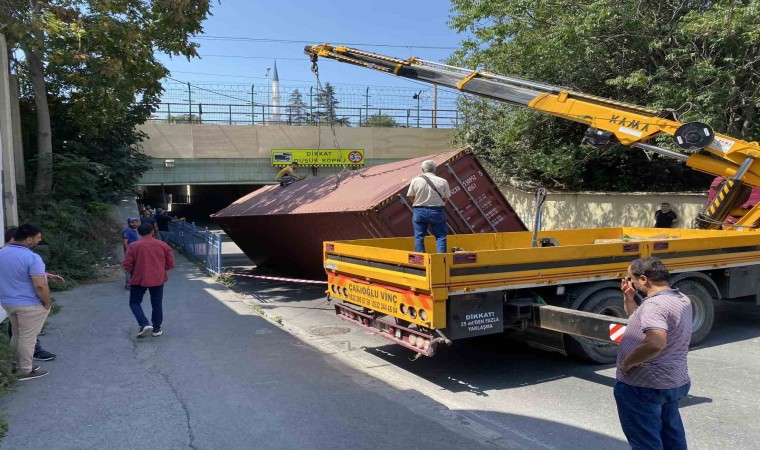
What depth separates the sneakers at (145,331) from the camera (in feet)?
24.5

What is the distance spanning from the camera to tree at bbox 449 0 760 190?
12.4 metres

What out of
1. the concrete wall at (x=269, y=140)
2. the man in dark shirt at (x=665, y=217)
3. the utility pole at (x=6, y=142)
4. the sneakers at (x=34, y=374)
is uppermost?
the concrete wall at (x=269, y=140)

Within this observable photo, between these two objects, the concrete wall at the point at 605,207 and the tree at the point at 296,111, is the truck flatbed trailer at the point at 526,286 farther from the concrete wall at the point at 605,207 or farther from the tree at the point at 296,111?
the tree at the point at 296,111

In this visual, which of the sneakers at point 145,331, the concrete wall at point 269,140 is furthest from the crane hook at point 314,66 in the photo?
the concrete wall at point 269,140

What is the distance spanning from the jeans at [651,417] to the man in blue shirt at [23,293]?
5163mm

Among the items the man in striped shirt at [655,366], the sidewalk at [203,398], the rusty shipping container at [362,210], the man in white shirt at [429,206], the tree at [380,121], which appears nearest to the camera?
the man in striped shirt at [655,366]

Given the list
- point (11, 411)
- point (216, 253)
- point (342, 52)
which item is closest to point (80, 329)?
point (11, 411)

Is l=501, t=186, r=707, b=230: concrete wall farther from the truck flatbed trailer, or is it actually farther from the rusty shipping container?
the truck flatbed trailer

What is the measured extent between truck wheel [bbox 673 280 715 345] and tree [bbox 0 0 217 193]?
10733 millimetres

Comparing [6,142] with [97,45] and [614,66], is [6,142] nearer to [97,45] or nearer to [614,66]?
[97,45]

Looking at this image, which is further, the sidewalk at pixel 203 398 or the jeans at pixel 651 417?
the sidewalk at pixel 203 398

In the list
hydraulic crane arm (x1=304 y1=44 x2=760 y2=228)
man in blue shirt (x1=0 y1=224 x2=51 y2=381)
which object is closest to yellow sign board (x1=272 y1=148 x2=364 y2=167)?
hydraulic crane arm (x1=304 y1=44 x2=760 y2=228)

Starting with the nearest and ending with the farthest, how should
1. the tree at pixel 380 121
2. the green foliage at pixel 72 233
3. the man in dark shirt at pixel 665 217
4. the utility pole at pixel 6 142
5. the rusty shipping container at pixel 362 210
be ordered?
the utility pole at pixel 6 142, the rusty shipping container at pixel 362 210, the green foliage at pixel 72 233, the man in dark shirt at pixel 665 217, the tree at pixel 380 121

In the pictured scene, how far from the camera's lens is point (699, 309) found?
291 inches
